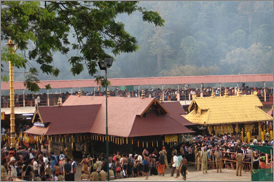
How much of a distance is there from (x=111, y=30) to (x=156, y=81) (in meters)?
29.0

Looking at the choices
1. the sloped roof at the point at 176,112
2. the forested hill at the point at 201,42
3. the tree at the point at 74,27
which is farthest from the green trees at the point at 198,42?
the tree at the point at 74,27

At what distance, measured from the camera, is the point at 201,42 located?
100625 mm

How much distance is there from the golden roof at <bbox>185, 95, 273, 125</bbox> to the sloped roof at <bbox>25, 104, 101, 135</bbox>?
735 centimetres

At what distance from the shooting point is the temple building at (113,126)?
74.8ft

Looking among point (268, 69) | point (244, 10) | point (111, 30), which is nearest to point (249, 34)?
point (244, 10)

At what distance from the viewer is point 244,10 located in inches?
4321

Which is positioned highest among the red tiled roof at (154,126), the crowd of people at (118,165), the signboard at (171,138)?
the red tiled roof at (154,126)

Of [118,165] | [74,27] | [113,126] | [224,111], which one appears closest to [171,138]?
[113,126]

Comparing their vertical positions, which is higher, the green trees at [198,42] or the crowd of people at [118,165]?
the green trees at [198,42]

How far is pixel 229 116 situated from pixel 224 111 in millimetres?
523

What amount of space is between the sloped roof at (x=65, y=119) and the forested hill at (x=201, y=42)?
5922 cm

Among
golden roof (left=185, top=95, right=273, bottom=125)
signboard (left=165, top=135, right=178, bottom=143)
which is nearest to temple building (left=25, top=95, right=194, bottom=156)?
signboard (left=165, top=135, right=178, bottom=143)

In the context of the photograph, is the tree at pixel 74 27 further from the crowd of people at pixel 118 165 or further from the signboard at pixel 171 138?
the signboard at pixel 171 138

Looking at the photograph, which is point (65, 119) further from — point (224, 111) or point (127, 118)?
point (224, 111)
